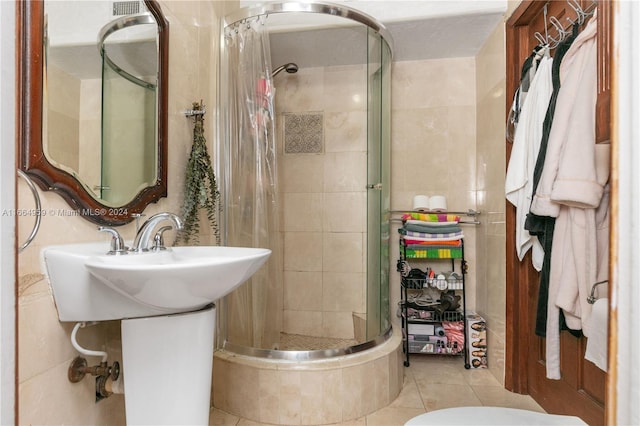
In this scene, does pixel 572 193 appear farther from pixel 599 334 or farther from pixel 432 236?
pixel 432 236

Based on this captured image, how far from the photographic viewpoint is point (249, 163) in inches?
70.9

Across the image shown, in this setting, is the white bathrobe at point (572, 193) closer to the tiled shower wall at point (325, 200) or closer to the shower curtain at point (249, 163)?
the tiled shower wall at point (325, 200)

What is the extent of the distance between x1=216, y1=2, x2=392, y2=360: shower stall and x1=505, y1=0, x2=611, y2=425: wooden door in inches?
25.4

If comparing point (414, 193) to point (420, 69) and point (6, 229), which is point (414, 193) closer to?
point (420, 69)

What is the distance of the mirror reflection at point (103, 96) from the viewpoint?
100cm

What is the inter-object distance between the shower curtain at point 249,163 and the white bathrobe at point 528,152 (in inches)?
45.3

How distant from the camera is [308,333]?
226 centimetres

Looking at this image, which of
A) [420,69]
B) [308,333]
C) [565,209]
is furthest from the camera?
[420,69]

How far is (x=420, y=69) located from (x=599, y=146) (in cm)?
197

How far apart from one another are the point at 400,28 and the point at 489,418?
198 cm

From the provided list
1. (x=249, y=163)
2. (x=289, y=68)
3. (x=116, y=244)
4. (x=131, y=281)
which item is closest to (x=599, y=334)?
(x=131, y=281)

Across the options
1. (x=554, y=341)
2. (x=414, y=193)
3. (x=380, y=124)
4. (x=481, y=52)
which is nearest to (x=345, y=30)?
(x=380, y=124)

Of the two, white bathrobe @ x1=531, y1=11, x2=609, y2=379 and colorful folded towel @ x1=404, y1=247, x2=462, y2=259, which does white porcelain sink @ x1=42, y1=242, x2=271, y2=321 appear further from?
colorful folded towel @ x1=404, y1=247, x2=462, y2=259

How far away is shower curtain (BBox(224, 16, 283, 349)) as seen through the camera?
5.87 ft
